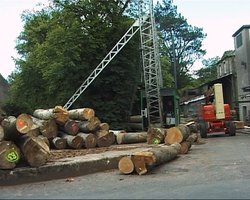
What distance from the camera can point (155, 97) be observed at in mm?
31438

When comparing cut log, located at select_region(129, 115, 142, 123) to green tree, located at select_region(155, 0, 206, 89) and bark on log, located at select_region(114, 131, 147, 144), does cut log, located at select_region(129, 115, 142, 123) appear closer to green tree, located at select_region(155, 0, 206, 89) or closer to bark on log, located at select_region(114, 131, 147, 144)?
bark on log, located at select_region(114, 131, 147, 144)

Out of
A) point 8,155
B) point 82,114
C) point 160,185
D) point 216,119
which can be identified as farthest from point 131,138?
point 160,185

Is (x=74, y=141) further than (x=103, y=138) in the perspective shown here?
No

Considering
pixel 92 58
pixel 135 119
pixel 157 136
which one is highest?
pixel 92 58

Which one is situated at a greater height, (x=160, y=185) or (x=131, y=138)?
(x=131, y=138)

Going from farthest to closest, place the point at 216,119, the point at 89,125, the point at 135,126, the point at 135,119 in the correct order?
the point at 135,119, the point at 135,126, the point at 216,119, the point at 89,125

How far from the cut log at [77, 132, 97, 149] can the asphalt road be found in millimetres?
4283

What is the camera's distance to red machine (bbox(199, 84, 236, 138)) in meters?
29.0

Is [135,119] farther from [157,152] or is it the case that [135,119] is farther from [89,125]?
[157,152]

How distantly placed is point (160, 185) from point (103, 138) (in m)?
8.05

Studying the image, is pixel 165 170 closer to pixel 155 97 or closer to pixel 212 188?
pixel 212 188

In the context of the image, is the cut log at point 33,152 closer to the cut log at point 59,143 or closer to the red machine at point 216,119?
the cut log at point 59,143

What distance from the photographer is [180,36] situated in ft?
298

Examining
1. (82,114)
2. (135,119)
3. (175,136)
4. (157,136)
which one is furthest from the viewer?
(135,119)
